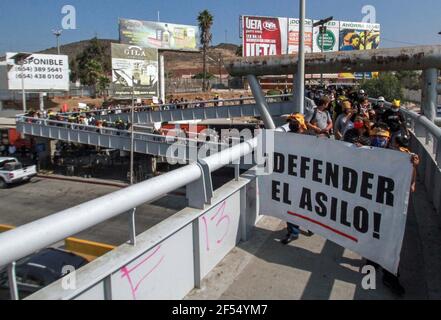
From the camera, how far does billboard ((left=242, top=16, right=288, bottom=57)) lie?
55.8 m

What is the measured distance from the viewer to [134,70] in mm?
57656

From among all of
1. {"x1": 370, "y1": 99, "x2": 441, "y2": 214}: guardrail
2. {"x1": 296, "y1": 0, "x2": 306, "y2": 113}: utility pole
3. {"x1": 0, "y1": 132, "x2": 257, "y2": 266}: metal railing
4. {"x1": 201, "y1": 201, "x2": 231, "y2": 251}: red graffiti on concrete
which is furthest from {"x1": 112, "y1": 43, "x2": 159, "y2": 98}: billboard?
{"x1": 0, "y1": 132, "x2": 257, "y2": 266}: metal railing

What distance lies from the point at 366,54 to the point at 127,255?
1361cm

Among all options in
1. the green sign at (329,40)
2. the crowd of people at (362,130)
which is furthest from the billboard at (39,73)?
the crowd of people at (362,130)

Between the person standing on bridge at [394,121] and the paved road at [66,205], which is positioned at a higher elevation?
the person standing on bridge at [394,121]

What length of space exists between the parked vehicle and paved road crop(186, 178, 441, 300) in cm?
2748

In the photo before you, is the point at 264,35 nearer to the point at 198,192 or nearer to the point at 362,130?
the point at 362,130

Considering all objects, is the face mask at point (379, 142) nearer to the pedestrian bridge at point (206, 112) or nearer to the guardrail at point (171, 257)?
the guardrail at point (171, 257)

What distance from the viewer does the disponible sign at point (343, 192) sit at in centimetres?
391

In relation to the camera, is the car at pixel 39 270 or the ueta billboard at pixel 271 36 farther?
the ueta billboard at pixel 271 36

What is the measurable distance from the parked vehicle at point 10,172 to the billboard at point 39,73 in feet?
106

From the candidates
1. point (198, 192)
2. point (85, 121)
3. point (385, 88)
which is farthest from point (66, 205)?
point (385, 88)

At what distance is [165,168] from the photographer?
3484cm

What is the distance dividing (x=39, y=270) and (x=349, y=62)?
1254cm
